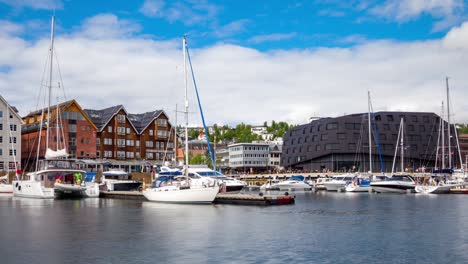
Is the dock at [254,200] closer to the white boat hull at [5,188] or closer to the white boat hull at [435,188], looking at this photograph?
the white boat hull at [435,188]

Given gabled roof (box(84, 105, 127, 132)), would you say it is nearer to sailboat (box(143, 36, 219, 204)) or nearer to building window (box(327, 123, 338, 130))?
building window (box(327, 123, 338, 130))

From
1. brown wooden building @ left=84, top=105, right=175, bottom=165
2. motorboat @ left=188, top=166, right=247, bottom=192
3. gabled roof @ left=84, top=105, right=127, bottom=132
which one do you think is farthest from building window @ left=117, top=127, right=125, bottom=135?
motorboat @ left=188, top=166, right=247, bottom=192

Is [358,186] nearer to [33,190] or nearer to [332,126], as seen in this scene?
[33,190]

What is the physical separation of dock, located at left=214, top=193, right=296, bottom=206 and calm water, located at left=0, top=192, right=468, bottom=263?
21.2 ft

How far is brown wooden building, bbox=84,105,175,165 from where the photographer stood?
439 ft

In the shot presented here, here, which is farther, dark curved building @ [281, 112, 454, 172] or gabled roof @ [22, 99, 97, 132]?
dark curved building @ [281, 112, 454, 172]

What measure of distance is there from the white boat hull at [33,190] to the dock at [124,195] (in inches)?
412

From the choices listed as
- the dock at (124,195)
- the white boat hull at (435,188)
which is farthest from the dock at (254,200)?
the white boat hull at (435,188)

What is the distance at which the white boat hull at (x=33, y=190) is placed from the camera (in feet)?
254

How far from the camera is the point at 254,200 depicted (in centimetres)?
6481

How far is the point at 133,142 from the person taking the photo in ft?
454

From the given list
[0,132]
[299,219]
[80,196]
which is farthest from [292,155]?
[299,219]

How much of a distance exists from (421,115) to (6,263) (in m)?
163

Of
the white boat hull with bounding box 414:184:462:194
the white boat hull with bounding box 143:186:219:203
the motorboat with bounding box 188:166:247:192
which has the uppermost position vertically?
the motorboat with bounding box 188:166:247:192
